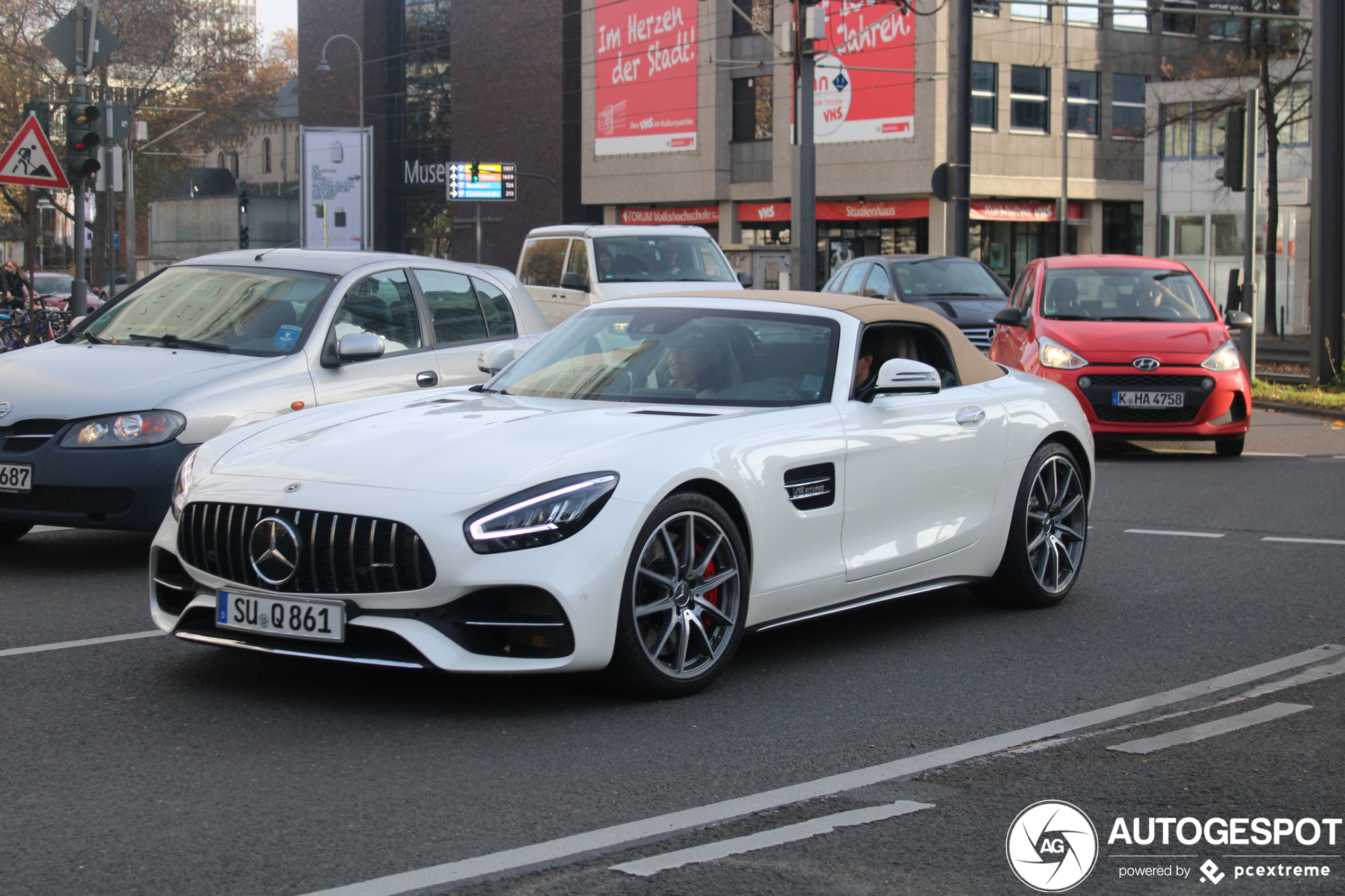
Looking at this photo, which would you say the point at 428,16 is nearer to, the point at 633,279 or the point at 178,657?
the point at 633,279

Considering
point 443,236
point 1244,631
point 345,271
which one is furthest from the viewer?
point 443,236

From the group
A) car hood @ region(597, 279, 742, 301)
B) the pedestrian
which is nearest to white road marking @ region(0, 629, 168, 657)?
car hood @ region(597, 279, 742, 301)

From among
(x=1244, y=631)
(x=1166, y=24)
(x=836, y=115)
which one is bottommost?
(x=1244, y=631)

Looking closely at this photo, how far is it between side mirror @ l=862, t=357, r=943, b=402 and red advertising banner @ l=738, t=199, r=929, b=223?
45837 millimetres

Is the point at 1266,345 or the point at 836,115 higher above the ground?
the point at 836,115

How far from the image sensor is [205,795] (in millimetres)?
4109

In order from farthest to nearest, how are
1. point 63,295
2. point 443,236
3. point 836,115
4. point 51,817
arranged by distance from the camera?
1. point 443,236
2. point 836,115
3. point 63,295
4. point 51,817

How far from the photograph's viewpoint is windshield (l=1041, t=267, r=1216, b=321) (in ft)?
46.8

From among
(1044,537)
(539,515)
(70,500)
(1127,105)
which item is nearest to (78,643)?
(70,500)

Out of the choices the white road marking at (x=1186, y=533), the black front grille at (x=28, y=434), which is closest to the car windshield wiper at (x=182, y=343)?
the black front grille at (x=28, y=434)

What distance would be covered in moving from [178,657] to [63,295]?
38.8 m

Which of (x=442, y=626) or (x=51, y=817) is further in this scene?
(x=442, y=626)

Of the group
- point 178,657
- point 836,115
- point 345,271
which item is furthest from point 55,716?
point 836,115

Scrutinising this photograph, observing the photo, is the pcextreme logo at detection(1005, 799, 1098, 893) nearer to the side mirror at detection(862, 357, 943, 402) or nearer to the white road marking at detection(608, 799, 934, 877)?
the white road marking at detection(608, 799, 934, 877)
